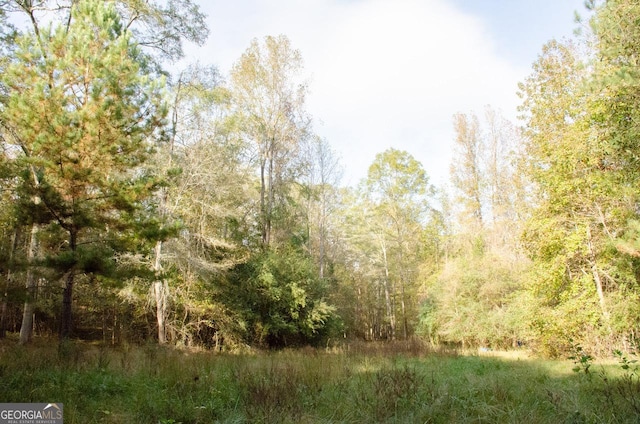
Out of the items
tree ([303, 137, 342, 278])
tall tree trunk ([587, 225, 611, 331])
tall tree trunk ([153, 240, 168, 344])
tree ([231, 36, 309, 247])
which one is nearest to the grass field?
tall tree trunk ([587, 225, 611, 331])

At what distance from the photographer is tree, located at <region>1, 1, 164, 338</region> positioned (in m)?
7.23

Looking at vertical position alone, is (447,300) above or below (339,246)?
below

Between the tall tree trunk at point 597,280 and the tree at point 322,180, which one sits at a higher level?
the tree at point 322,180

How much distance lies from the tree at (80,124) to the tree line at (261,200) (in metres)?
0.04

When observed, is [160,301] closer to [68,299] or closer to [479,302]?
[68,299]

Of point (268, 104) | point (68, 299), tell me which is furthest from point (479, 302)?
point (68, 299)

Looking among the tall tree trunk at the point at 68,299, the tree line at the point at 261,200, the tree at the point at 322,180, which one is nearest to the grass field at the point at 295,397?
the tall tree trunk at the point at 68,299

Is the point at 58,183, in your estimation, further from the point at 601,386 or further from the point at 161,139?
the point at 601,386

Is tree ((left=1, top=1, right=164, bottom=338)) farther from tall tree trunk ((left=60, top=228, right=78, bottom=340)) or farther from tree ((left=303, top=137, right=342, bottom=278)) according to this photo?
tree ((left=303, top=137, right=342, bottom=278))

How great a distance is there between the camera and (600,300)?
35.8 feet

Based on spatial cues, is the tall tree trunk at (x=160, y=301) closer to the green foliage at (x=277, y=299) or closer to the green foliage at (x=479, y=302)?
the green foliage at (x=277, y=299)

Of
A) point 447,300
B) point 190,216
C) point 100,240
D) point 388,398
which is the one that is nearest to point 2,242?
point 190,216

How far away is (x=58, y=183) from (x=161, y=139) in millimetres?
2337

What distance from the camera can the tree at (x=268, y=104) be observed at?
1869 centimetres
